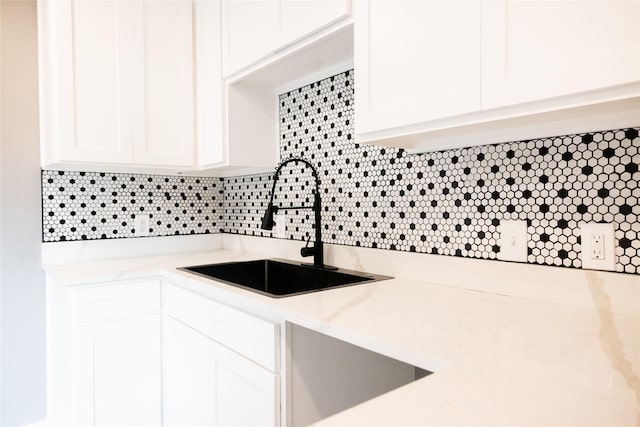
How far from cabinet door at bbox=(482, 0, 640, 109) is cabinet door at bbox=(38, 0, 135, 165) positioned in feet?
5.58

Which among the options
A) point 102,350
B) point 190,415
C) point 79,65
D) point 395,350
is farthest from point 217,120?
point 395,350

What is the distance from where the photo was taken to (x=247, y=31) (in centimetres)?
180

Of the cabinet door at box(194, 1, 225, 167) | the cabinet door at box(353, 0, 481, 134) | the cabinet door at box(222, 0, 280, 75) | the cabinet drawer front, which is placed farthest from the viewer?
the cabinet door at box(194, 1, 225, 167)

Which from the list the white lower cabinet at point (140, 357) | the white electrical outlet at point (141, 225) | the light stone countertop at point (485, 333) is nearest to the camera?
the light stone countertop at point (485, 333)

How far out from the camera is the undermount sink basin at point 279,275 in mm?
1708

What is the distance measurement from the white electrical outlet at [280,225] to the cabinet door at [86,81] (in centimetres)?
78

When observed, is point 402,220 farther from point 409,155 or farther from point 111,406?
point 111,406

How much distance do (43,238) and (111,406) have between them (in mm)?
911

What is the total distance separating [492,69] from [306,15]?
75cm

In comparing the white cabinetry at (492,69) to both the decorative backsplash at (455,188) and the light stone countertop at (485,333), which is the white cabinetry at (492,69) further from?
the light stone countertop at (485,333)

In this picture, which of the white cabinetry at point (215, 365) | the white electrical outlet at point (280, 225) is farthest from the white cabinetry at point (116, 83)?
the white cabinetry at point (215, 365)

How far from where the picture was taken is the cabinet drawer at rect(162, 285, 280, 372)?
49.0 inches

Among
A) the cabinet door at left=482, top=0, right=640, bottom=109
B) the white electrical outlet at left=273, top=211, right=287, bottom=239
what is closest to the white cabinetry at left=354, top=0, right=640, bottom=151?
the cabinet door at left=482, top=0, right=640, bottom=109

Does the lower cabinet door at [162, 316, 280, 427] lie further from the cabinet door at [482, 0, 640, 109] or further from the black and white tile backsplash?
the cabinet door at [482, 0, 640, 109]
